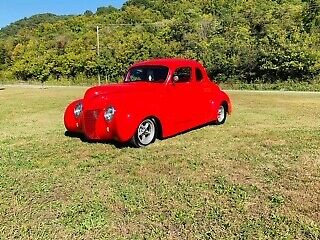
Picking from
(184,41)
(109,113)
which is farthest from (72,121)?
(184,41)

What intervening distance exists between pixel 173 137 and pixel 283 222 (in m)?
3.66

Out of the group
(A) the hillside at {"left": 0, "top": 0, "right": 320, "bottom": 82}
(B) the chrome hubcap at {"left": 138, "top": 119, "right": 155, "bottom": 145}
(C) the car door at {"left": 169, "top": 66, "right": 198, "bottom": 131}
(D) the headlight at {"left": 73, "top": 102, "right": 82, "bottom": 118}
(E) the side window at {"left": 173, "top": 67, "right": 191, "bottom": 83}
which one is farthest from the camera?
(A) the hillside at {"left": 0, "top": 0, "right": 320, "bottom": 82}

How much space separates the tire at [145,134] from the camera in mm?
5824

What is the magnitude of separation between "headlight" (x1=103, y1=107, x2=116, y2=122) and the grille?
8.5 inches

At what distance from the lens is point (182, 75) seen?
700 cm

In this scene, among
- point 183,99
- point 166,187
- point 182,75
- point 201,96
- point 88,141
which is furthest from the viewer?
point 201,96

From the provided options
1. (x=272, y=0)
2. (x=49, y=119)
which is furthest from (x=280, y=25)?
(x=49, y=119)

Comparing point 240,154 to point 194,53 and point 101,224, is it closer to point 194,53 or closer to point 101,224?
point 101,224

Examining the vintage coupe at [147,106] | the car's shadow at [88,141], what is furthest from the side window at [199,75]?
the car's shadow at [88,141]

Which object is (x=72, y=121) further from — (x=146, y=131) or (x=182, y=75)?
(x=182, y=75)

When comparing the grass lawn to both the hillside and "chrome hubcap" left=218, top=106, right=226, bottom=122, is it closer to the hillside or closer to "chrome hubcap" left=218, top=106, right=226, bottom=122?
"chrome hubcap" left=218, top=106, right=226, bottom=122

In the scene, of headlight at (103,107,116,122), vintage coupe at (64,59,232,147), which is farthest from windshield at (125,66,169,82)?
headlight at (103,107,116,122)

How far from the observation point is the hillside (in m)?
27.6

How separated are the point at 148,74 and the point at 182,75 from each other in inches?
27.5
